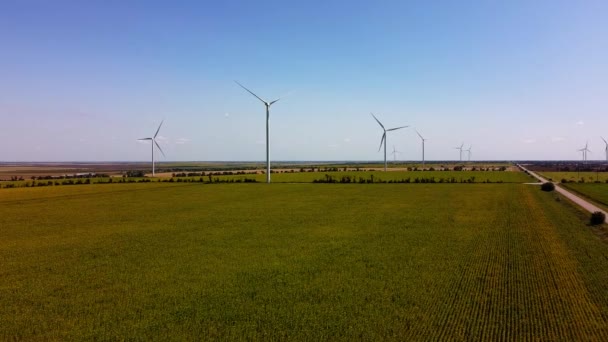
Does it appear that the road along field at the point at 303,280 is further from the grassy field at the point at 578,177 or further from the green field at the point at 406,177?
the grassy field at the point at 578,177

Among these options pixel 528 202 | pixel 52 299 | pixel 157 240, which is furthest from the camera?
pixel 528 202

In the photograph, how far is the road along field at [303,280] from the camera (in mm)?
11312

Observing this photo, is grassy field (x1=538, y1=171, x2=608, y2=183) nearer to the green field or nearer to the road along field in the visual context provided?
the green field

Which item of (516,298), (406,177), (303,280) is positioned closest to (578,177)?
(406,177)

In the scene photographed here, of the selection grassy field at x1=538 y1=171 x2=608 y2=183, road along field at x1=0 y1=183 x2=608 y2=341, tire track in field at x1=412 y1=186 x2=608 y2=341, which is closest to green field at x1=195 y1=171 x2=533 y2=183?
grassy field at x1=538 y1=171 x2=608 y2=183

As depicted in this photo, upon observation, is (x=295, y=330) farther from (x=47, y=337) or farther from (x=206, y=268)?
(x=206, y=268)

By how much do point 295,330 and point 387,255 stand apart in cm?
939

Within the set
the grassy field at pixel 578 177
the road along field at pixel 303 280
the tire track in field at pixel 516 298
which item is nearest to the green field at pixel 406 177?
the grassy field at pixel 578 177

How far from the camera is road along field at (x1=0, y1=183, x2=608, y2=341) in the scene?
1131cm

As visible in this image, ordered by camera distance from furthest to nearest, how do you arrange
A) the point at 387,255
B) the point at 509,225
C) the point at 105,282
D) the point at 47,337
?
the point at 509,225 → the point at 387,255 → the point at 105,282 → the point at 47,337

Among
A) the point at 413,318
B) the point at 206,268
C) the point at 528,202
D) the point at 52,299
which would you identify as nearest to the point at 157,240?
the point at 206,268

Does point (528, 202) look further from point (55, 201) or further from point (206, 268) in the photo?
point (55, 201)

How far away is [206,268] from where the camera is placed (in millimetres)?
17312

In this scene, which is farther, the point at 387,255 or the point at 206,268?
the point at 387,255
